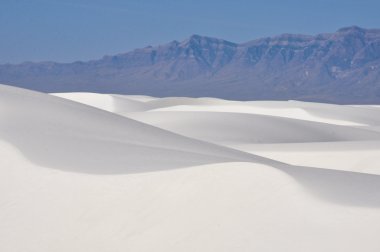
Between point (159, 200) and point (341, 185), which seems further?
point (341, 185)

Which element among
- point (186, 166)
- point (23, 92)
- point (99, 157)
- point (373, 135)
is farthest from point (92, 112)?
point (373, 135)

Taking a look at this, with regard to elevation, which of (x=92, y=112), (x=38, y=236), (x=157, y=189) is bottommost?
(x=38, y=236)

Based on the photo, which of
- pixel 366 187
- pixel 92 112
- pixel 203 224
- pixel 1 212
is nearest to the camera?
pixel 203 224

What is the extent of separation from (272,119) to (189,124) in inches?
247

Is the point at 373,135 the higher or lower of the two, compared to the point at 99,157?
higher

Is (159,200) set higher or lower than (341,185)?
lower

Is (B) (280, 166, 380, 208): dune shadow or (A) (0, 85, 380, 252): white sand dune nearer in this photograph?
(A) (0, 85, 380, 252): white sand dune

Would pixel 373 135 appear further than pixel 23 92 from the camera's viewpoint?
Yes

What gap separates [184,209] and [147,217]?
2.57ft

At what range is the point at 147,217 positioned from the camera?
1302cm

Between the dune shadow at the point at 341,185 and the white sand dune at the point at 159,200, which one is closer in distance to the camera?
the white sand dune at the point at 159,200

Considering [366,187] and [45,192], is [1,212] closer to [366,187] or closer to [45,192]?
[45,192]

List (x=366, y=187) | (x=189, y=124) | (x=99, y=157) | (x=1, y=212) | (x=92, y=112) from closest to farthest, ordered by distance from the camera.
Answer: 1. (x=1, y=212)
2. (x=366, y=187)
3. (x=99, y=157)
4. (x=92, y=112)
5. (x=189, y=124)

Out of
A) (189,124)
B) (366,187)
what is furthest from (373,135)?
(366,187)
